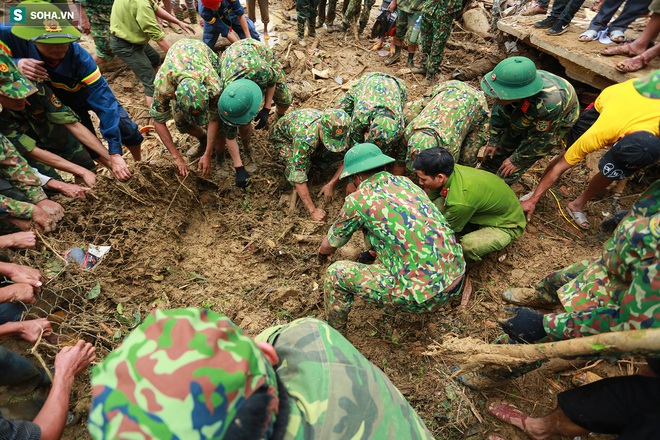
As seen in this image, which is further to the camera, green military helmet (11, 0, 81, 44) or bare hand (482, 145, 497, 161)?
bare hand (482, 145, 497, 161)

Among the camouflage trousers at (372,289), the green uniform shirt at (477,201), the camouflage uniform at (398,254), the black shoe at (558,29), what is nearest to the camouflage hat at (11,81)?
the camouflage uniform at (398,254)

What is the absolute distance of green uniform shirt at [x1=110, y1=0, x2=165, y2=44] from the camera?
175 inches

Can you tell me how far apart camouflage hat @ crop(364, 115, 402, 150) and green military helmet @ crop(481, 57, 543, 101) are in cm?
104

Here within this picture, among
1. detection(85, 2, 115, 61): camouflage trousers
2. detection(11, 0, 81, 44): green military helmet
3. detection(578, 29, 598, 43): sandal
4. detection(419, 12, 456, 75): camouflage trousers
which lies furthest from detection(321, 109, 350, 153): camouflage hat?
detection(85, 2, 115, 61): camouflage trousers

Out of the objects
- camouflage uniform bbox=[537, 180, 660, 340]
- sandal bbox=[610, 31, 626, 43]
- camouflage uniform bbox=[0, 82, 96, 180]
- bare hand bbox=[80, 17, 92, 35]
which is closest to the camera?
camouflage uniform bbox=[537, 180, 660, 340]

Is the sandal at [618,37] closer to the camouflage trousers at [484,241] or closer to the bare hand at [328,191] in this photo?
the camouflage trousers at [484,241]

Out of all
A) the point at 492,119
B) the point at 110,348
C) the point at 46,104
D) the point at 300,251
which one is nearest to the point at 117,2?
the point at 46,104

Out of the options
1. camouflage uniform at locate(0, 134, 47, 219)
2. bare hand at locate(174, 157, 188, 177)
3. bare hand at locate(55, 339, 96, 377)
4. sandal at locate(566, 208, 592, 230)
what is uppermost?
camouflage uniform at locate(0, 134, 47, 219)

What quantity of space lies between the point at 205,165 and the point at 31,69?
1640 mm

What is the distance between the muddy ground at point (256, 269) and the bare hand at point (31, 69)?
0.99 meters

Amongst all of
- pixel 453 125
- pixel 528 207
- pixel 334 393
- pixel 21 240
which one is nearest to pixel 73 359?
pixel 21 240

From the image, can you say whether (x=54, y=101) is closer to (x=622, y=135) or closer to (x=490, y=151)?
(x=490, y=151)

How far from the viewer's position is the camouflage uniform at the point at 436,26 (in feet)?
17.9

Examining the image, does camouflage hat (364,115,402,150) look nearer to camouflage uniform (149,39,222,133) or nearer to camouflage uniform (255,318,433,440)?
camouflage uniform (149,39,222,133)
